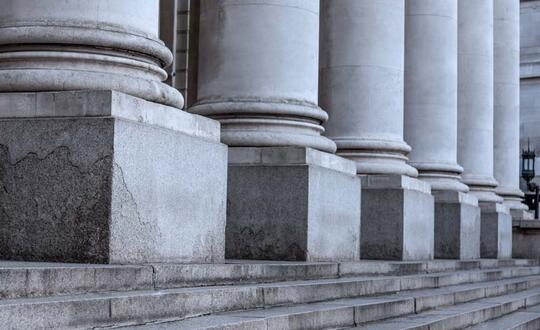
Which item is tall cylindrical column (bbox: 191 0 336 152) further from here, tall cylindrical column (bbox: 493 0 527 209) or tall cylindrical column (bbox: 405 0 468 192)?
tall cylindrical column (bbox: 493 0 527 209)

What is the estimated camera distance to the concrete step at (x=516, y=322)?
70.9ft

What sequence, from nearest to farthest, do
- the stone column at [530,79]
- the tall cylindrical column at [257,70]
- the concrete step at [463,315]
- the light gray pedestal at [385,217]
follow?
1. the concrete step at [463,315]
2. the tall cylindrical column at [257,70]
3. the light gray pedestal at [385,217]
4. the stone column at [530,79]

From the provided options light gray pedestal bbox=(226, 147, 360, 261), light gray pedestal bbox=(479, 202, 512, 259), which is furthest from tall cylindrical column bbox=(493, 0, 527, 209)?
light gray pedestal bbox=(226, 147, 360, 261)

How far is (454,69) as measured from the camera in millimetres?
37719

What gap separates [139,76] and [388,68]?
14093 mm

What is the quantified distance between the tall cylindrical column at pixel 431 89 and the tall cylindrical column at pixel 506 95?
1361 centimetres

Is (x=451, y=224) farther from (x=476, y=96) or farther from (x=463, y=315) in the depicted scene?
(x=463, y=315)

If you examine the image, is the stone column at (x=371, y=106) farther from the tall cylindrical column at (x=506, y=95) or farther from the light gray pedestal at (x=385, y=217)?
the tall cylindrical column at (x=506, y=95)

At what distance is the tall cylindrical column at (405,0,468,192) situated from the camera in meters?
37.0

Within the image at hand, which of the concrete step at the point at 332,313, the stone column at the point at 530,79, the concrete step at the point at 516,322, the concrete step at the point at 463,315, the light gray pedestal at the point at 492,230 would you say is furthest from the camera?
the stone column at the point at 530,79

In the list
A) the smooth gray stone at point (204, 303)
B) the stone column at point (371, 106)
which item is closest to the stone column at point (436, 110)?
the stone column at point (371, 106)

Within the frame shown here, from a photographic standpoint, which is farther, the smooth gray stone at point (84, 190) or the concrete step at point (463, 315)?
the concrete step at point (463, 315)

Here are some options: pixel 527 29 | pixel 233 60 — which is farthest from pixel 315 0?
pixel 527 29

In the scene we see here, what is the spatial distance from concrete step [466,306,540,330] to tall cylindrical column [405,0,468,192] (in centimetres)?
1099
